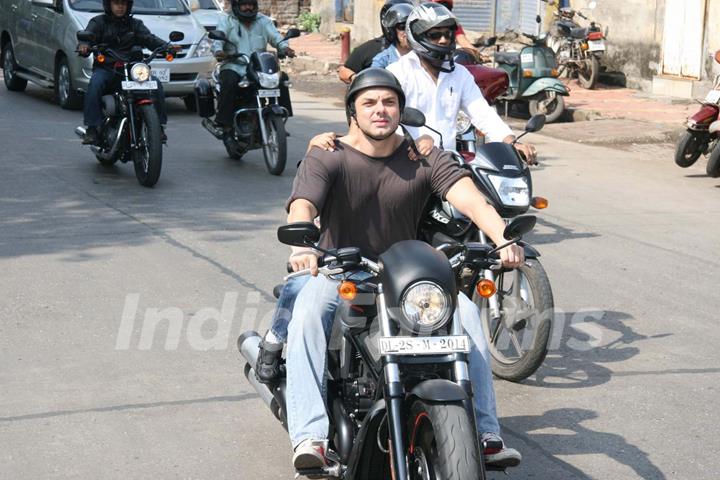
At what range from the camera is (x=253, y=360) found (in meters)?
5.18

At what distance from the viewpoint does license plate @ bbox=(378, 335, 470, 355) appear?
4012 millimetres

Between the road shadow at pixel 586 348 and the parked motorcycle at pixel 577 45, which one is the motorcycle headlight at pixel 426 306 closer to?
the road shadow at pixel 586 348

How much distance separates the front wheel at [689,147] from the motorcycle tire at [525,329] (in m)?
6.57

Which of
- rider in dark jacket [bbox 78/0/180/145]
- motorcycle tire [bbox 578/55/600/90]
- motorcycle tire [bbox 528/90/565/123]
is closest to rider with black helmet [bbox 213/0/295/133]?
rider in dark jacket [bbox 78/0/180/145]

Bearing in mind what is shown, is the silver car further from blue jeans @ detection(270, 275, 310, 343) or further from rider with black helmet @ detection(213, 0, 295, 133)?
blue jeans @ detection(270, 275, 310, 343)

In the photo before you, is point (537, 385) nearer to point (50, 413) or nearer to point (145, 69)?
point (50, 413)

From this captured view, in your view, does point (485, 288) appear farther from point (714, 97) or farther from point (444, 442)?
point (714, 97)

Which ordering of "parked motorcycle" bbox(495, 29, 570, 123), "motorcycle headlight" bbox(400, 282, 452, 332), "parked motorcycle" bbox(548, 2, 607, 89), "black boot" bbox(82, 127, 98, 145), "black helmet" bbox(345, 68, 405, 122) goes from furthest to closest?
"parked motorcycle" bbox(548, 2, 607, 89) → "parked motorcycle" bbox(495, 29, 570, 123) → "black boot" bbox(82, 127, 98, 145) → "black helmet" bbox(345, 68, 405, 122) → "motorcycle headlight" bbox(400, 282, 452, 332)

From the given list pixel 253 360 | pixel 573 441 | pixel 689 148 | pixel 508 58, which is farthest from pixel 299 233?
pixel 508 58

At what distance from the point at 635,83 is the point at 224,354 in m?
14.6

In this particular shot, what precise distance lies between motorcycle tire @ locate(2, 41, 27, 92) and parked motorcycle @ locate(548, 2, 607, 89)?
26.5ft

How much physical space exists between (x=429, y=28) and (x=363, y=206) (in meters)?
2.47

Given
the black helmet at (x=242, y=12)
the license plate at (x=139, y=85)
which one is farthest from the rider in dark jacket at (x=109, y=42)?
the black helmet at (x=242, y=12)

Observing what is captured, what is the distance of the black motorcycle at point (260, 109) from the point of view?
1191cm
